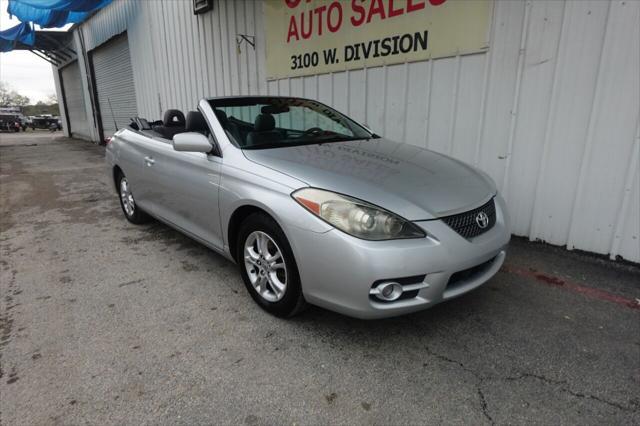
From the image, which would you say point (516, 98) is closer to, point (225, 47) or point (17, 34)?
point (225, 47)

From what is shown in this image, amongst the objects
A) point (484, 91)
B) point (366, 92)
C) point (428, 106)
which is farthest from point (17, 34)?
point (484, 91)

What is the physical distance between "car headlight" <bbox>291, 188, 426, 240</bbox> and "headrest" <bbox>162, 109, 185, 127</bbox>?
9.52ft

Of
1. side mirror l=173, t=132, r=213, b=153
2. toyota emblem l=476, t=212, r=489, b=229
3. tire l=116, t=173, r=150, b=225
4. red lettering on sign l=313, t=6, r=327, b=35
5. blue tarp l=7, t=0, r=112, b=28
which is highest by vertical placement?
blue tarp l=7, t=0, r=112, b=28

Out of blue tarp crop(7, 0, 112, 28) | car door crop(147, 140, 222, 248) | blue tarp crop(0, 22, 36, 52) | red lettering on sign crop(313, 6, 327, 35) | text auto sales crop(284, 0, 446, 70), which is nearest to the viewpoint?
car door crop(147, 140, 222, 248)

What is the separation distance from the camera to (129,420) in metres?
1.81

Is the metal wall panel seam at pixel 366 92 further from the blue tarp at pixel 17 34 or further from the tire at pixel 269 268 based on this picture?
the blue tarp at pixel 17 34

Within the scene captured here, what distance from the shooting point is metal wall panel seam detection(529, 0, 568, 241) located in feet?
11.1

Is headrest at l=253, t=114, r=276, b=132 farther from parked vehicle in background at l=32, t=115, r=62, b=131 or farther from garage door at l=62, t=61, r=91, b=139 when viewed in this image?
parked vehicle in background at l=32, t=115, r=62, b=131

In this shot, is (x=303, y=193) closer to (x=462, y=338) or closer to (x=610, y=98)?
(x=462, y=338)

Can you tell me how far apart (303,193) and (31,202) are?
6095 millimetres

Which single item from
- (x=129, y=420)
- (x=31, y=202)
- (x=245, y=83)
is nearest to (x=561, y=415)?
(x=129, y=420)

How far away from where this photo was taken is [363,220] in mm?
2064

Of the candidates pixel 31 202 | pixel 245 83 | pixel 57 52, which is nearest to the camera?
pixel 31 202

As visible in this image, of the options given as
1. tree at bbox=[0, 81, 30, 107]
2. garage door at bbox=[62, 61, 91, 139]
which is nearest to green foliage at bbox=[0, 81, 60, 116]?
tree at bbox=[0, 81, 30, 107]
